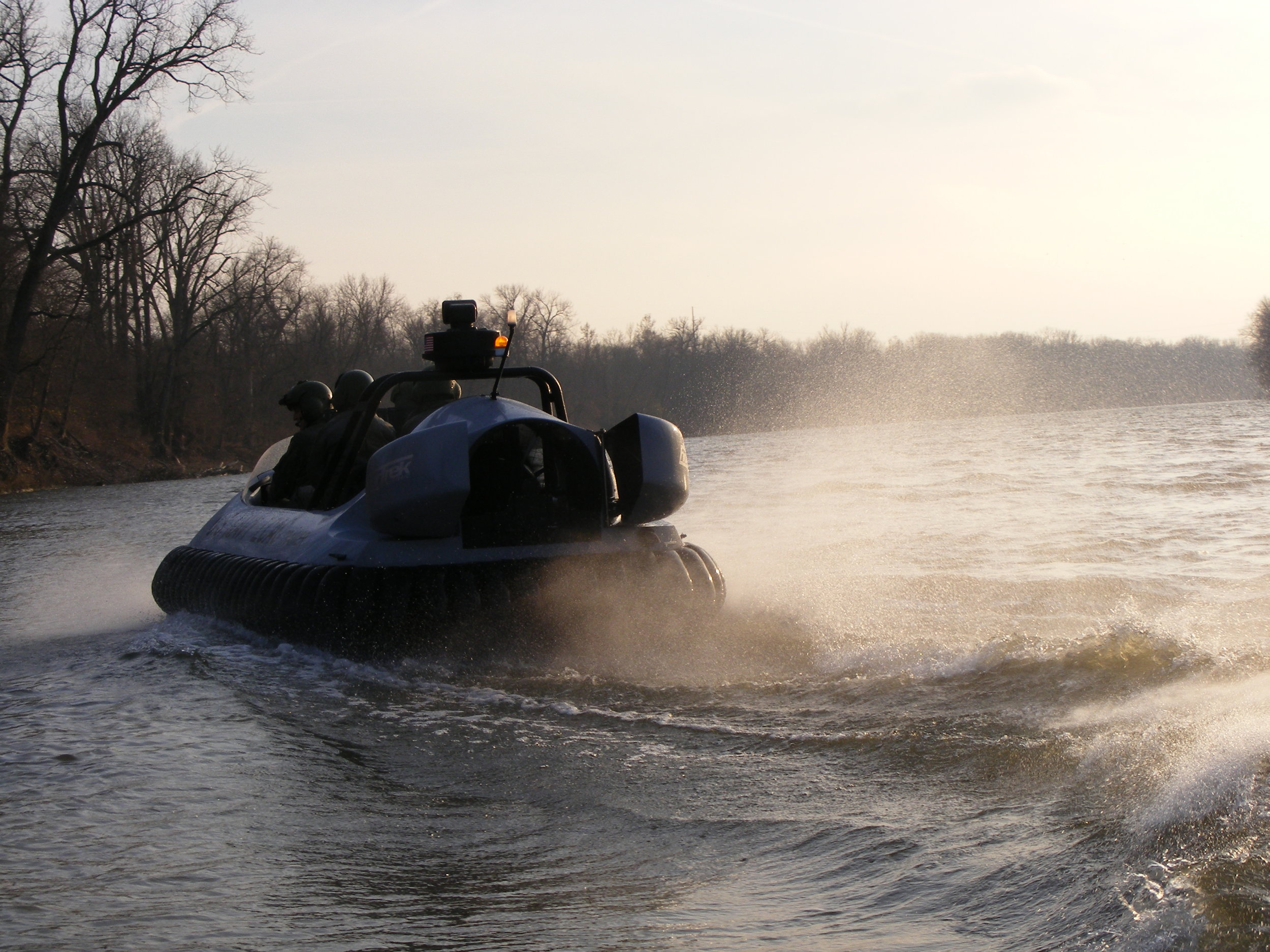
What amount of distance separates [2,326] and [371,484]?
29.7 metres

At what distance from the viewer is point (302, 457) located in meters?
8.40

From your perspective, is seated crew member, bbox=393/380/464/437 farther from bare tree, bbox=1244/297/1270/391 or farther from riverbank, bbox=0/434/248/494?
bare tree, bbox=1244/297/1270/391

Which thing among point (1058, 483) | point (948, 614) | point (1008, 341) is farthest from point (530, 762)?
point (1008, 341)

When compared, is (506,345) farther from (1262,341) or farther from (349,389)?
(1262,341)

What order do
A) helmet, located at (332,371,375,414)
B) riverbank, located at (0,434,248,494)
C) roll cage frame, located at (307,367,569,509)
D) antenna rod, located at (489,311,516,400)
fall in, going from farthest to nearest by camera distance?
1. riverbank, located at (0,434,248,494)
2. helmet, located at (332,371,375,414)
3. roll cage frame, located at (307,367,569,509)
4. antenna rod, located at (489,311,516,400)

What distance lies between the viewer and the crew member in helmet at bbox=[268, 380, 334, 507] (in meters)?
8.30

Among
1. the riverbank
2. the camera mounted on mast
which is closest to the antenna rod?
the camera mounted on mast

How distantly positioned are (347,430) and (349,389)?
1.05 metres

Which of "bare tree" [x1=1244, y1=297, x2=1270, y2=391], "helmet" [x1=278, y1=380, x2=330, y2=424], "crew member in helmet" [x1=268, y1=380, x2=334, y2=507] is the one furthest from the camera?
"bare tree" [x1=1244, y1=297, x2=1270, y2=391]

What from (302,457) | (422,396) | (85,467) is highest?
(422,396)

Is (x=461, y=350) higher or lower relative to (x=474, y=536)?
higher

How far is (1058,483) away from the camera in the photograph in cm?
1845

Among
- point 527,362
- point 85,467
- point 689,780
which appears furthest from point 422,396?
point 527,362

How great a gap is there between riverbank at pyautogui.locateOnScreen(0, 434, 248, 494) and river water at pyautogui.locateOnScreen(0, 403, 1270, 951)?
26.0 meters
